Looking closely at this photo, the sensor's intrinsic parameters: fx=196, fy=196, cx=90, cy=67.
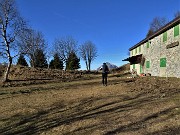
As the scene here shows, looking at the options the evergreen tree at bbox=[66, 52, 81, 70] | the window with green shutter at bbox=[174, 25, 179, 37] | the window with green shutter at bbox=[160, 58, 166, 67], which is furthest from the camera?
the evergreen tree at bbox=[66, 52, 81, 70]

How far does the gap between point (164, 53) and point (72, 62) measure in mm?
44374

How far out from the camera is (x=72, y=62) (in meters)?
64.2

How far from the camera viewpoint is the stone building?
19062 mm

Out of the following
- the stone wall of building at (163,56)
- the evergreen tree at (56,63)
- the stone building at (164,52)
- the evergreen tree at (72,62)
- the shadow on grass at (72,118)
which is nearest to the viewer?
the shadow on grass at (72,118)

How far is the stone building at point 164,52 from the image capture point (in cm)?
1906

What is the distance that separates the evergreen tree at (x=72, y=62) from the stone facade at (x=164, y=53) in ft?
119

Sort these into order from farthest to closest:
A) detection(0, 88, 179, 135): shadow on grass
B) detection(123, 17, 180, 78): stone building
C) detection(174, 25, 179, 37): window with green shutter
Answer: detection(123, 17, 180, 78): stone building → detection(174, 25, 179, 37): window with green shutter → detection(0, 88, 179, 135): shadow on grass

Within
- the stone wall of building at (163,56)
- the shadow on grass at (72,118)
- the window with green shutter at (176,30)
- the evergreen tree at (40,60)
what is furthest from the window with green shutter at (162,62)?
the evergreen tree at (40,60)

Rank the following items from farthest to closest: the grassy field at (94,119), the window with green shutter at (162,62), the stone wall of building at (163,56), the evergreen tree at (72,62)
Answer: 1. the evergreen tree at (72,62)
2. the window with green shutter at (162,62)
3. the stone wall of building at (163,56)
4. the grassy field at (94,119)

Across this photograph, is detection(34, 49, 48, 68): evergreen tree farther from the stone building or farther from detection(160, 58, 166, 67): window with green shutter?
detection(160, 58, 166, 67): window with green shutter

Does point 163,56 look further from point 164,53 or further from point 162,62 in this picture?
point 162,62

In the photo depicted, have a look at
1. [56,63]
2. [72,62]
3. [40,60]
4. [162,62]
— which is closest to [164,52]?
[162,62]

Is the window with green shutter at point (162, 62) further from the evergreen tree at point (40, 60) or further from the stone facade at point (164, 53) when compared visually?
the evergreen tree at point (40, 60)

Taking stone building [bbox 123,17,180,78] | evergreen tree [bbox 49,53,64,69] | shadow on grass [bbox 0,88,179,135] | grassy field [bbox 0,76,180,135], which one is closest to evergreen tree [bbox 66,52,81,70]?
evergreen tree [bbox 49,53,64,69]
